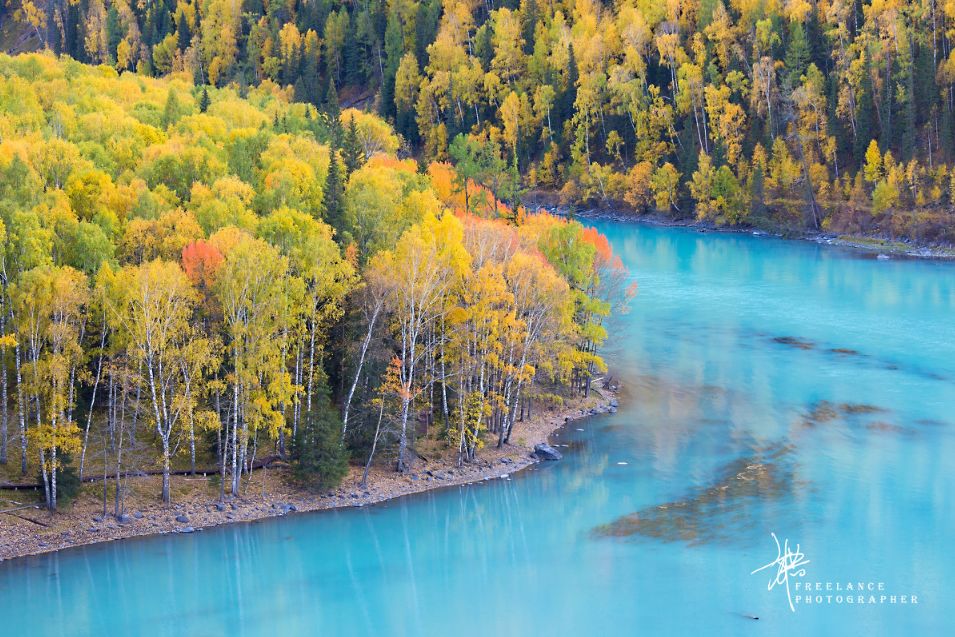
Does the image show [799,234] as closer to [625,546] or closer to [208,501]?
[625,546]

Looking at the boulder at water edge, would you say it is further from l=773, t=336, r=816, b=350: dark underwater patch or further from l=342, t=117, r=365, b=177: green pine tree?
l=342, t=117, r=365, b=177: green pine tree

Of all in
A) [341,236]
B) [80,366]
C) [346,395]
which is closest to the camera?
[80,366]

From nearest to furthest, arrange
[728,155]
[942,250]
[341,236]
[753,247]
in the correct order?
[341,236] < [942,250] < [753,247] < [728,155]

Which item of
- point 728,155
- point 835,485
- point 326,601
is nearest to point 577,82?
point 728,155

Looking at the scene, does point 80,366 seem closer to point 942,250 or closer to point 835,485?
point 835,485

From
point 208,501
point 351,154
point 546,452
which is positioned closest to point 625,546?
point 546,452

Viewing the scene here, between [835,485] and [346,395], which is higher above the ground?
[346,395]
